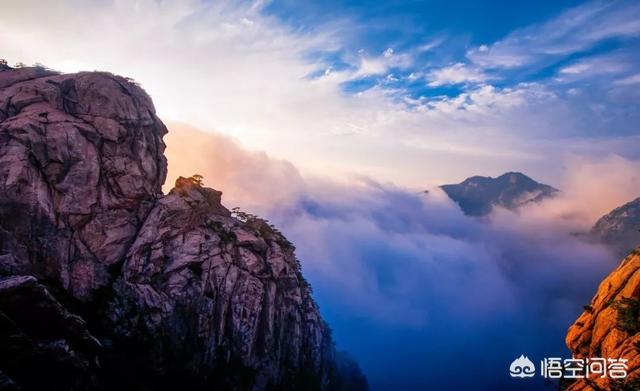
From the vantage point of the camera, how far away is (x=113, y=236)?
60344 mm

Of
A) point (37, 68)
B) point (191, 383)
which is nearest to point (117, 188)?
point (37, 68)

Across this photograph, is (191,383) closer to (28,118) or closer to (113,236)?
(113,236)

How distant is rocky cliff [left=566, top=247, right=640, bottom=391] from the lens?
37688 mm

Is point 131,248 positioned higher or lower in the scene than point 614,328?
higher

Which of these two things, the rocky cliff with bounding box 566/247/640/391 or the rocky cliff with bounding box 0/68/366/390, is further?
the rocky cliff with bounding box 0/68/366/390

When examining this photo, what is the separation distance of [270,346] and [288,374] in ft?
32.0

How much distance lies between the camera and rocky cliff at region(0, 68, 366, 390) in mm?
51688

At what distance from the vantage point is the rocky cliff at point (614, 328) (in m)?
37.7

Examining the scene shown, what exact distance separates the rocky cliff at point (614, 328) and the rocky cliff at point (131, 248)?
170 ft

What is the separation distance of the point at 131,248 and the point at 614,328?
68.8 metres

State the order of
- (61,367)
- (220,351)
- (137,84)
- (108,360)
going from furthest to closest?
(137,84) < (220,351) < (108,360) < (61,367)

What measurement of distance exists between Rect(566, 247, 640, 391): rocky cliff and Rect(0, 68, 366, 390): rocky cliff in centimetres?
5187

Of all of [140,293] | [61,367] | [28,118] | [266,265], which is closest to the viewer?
[61,367]

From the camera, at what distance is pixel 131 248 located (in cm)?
6147
